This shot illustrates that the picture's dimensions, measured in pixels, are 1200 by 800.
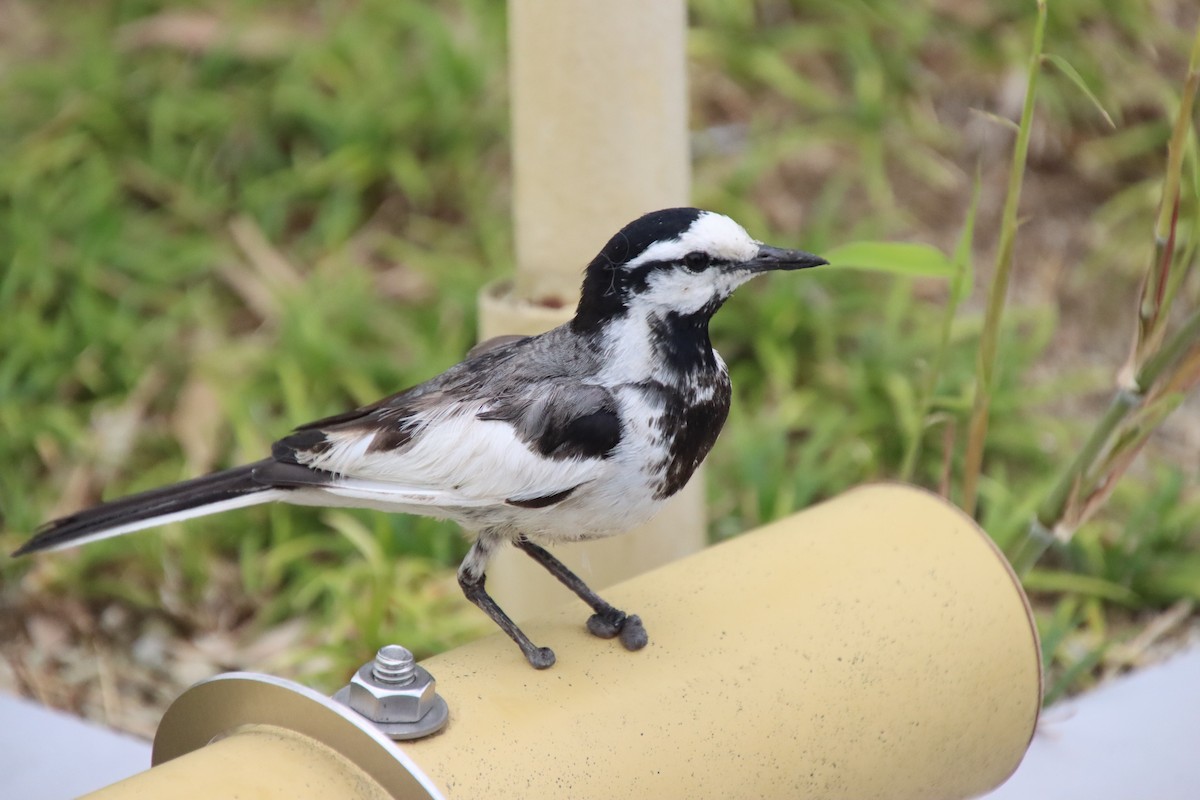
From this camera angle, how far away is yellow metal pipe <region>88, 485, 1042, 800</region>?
1.90 metres

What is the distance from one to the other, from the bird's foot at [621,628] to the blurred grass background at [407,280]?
44.9 inches

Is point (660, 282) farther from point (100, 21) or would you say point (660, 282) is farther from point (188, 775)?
point (100, 21)

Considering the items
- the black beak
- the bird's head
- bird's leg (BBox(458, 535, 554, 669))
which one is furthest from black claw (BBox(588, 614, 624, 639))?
the black beak

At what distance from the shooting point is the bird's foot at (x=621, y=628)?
221 cm

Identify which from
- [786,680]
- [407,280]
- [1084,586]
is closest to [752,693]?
[786,680]

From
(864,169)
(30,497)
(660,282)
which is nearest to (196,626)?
(30,497)

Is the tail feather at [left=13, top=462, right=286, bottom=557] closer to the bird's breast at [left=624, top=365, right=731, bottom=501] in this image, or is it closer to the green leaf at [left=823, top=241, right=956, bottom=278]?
the bird's breast at [left=624, top=365, right=731, bottom=501]

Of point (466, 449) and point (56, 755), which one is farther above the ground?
point (466, 449)

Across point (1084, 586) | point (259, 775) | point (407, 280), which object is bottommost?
point (1084, 586)

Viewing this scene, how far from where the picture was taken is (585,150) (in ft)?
9.61

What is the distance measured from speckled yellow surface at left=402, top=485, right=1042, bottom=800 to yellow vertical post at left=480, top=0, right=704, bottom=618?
70cm

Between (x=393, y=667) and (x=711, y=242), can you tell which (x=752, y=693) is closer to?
(x=393, y=667)

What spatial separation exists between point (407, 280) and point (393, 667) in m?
2.93

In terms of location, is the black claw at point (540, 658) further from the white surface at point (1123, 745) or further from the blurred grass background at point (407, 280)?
the blurred grass background at point (407, 280)
